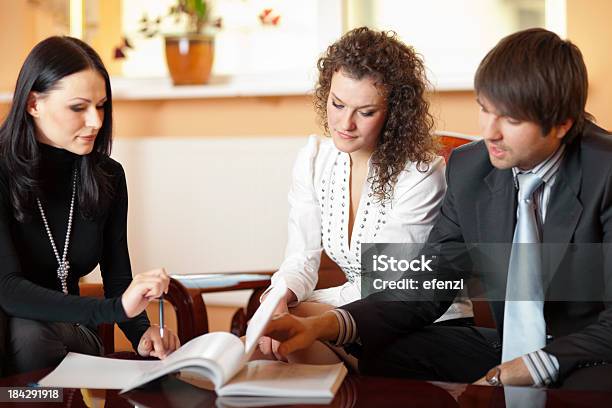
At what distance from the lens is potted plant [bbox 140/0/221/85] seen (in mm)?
3785

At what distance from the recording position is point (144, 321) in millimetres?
2197

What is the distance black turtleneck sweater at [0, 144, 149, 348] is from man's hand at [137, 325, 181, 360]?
0.07 metres

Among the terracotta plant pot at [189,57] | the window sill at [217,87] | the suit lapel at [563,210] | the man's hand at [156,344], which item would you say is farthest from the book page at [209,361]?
the terracotta plant pot at [189,57]

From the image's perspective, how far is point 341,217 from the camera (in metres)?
2.46

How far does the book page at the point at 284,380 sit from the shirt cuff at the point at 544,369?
39 cm

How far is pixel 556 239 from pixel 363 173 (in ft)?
2.22

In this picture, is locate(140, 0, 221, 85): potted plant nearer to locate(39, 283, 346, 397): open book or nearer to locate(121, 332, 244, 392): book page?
locate(39, 283, 346, 397): open book

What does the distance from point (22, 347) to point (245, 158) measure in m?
1.70

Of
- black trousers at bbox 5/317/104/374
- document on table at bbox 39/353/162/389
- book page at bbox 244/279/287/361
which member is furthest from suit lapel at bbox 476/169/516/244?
black trousers at bbox 5/317/104/374

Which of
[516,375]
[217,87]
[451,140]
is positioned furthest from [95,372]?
[217,87]

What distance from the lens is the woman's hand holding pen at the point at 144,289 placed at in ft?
6.08

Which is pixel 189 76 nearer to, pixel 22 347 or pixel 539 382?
pixel 22 347

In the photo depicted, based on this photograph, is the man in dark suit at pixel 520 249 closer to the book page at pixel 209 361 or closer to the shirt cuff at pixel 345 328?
the shirt cuff at pixel 345 328

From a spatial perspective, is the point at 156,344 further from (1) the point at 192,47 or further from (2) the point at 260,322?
(1) the point at 192,47
